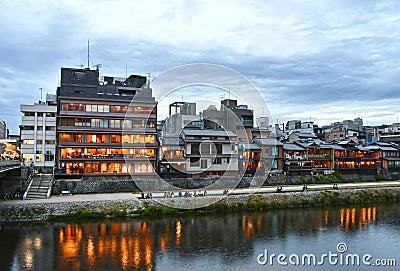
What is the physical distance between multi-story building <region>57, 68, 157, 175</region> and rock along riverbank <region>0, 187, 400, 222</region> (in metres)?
8.02

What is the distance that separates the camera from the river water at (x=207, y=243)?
70.5 feet

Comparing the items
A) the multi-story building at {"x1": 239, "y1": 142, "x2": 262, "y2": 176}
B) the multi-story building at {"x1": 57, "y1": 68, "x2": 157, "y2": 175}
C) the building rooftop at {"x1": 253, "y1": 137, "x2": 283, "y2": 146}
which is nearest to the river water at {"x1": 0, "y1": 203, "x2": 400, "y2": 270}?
the multi-story building at {"x1": 57, "y1": 68, "x2": 157, "y2": 175}

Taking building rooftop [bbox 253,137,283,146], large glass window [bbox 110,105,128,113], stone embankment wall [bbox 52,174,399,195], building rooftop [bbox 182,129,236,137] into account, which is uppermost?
large glass window [bbox 110,105,128,113]

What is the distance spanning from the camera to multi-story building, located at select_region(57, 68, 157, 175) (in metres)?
43.3

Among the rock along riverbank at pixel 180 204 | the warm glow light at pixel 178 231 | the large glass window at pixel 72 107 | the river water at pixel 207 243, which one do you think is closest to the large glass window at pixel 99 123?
the large glass window at pixel 72 107

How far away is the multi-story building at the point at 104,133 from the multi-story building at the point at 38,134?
8.56 m

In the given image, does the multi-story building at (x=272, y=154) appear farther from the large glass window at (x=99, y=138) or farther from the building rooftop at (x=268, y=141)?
the large glass window at (x=99, y=138)

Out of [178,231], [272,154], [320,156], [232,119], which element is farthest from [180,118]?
[178,231]

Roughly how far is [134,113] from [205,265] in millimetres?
28044

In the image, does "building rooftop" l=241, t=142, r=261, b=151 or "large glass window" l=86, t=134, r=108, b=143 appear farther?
"building rooftop" l=241, t=142, r=261, b=151

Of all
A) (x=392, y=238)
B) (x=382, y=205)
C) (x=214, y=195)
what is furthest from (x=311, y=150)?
(x=392, y=238)

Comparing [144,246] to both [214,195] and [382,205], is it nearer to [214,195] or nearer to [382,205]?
[214,195]

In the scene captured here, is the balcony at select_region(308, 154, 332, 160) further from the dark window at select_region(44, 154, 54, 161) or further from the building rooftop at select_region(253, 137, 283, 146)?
the dark window at select_region(44, 154, 54, 161)

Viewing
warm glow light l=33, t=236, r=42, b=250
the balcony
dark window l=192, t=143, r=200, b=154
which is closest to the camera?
warm glow light l=33, t=236, r=42, b=250
